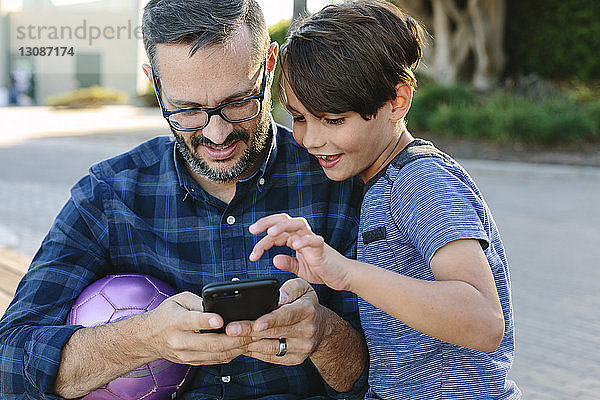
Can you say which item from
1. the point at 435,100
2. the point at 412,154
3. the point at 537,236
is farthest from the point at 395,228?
the point at 435,100

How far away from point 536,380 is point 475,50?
15.7 m

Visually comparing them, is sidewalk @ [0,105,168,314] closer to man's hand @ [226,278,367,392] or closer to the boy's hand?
man's hand @ [226,278,367,392]

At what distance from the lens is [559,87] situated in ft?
62.0

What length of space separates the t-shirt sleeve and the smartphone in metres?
0.41

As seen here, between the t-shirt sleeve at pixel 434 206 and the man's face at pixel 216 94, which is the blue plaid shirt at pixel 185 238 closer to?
the man's face at pixel 216 94

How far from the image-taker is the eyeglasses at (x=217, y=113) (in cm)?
252

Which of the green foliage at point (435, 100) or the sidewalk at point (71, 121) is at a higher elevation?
the green foliage at point (435, 100)

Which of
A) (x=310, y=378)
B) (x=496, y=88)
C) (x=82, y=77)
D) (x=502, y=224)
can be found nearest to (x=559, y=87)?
(x=496, y=88)

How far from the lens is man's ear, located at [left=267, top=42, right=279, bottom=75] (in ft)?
8.78

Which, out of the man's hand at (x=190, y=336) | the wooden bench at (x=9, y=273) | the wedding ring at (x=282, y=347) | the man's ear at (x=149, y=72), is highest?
the man's ear at (x=149, y=72)

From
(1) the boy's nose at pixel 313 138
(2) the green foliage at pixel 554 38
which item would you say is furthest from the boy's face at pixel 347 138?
(2) the green foliage at pixel 554 38

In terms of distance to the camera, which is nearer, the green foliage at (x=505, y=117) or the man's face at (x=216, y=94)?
the man's face at (x=216, y=94)

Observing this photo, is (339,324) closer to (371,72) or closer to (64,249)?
(371,72)

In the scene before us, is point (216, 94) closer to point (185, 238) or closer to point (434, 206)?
point (185, 238)
